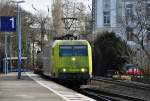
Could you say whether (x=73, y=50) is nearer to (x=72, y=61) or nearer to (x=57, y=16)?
(x=72, y=61)

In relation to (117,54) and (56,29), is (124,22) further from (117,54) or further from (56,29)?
(56,29)

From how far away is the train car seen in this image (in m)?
36.3

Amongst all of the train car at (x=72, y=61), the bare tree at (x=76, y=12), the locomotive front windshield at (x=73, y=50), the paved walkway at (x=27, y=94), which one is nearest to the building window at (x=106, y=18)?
the bare tree at (x=76, y=12)

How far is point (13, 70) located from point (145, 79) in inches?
2484

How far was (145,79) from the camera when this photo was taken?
47.8 metres

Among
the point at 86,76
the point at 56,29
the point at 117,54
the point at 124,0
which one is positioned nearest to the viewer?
the point at 86,76

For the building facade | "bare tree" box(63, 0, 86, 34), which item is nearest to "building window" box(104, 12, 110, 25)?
the building facade

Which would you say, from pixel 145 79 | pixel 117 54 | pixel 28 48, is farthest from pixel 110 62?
pixel 28 48

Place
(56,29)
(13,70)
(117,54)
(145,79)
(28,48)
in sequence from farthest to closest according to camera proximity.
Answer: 1. (28,48)
2. (13,70)
3. (56,29)
4. (117,54)
5. (145,79)

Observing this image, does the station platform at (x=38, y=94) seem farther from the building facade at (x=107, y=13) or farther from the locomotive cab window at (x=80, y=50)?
the building facade at (x=107, y=13)

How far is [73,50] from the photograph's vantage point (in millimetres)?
37219

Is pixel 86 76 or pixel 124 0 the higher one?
pixel 124 0

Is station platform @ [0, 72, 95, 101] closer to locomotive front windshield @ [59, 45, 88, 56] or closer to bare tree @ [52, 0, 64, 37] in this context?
locomotive front windshield @ [59, 45, 88, 56]

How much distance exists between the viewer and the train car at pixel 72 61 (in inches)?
1430
